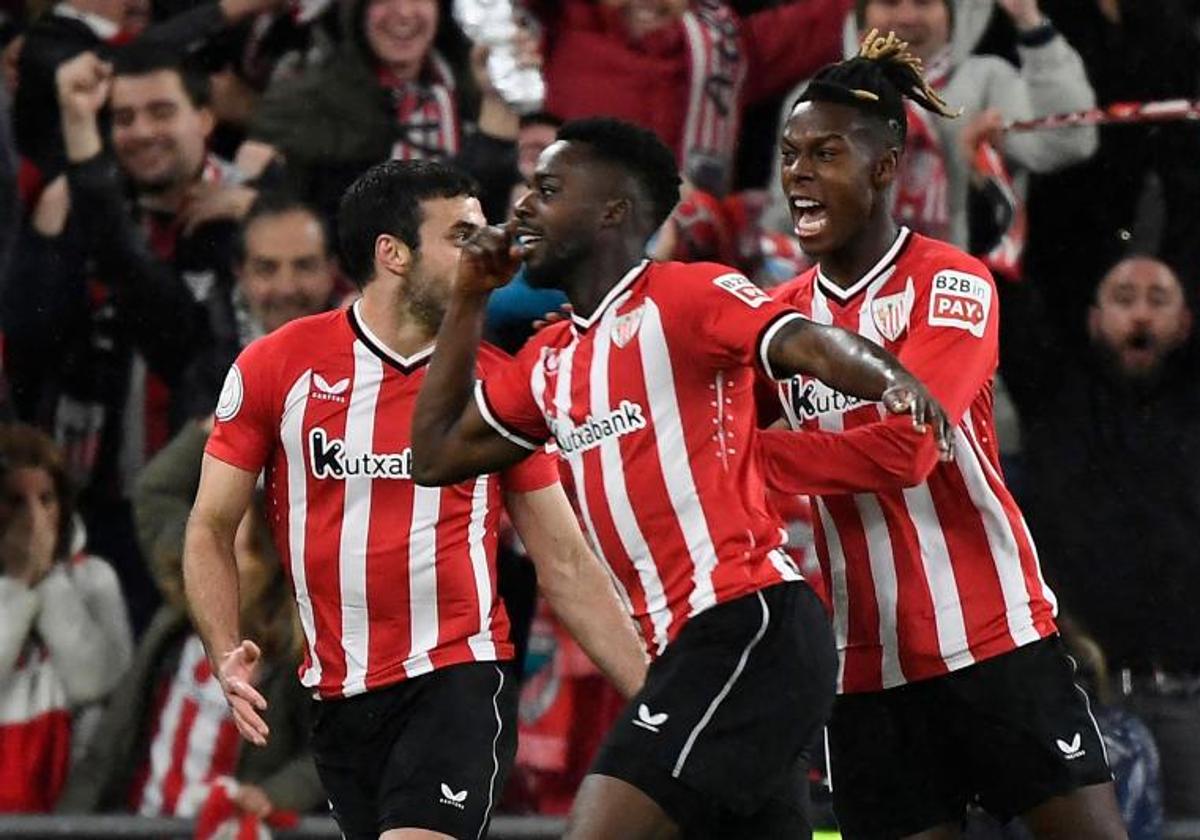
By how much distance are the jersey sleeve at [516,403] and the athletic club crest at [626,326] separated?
0.20m

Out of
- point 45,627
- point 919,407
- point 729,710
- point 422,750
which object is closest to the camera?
point 919,407

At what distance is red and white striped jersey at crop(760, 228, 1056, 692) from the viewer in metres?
4.63

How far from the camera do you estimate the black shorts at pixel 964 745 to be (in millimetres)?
4676

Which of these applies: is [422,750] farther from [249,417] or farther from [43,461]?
[43,461]

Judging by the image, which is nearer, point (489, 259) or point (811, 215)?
point (489, 259)

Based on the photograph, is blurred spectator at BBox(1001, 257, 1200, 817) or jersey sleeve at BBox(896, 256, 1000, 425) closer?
jersey sleeve at BBox(896, 256, 1000, 425)

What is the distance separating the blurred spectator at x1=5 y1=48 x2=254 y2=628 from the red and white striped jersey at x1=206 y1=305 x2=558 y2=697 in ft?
7.22

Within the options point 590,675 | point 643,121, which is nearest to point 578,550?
point 590,675

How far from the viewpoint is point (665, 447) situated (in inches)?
170

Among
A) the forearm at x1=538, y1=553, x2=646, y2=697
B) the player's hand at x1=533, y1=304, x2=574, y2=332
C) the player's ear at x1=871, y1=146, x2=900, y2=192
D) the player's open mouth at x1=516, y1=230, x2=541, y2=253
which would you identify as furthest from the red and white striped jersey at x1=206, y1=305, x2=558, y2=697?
the player's ear at x1=871, y1=146, x2=900, y2=192

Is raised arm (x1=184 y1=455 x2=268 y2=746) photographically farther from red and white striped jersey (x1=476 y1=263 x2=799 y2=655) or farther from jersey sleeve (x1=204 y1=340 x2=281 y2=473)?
red and white striped jersey (x1=476 y1=263 x2=799 y2=655)

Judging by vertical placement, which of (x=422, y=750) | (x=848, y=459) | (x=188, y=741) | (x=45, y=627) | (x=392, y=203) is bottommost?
(x=188, y=741)

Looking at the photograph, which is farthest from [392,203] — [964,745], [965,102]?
[965,102]

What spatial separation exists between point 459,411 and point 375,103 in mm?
3016
